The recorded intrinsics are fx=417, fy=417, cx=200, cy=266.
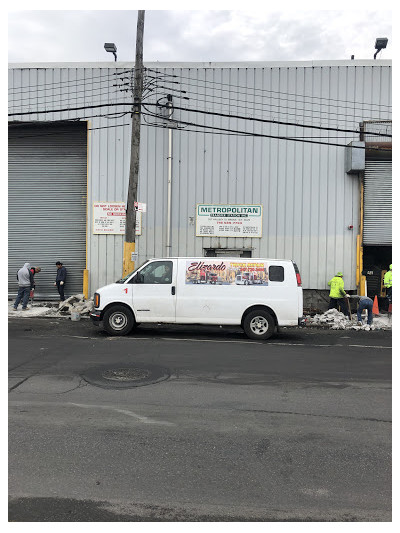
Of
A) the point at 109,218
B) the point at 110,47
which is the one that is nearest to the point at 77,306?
the point at 109,218

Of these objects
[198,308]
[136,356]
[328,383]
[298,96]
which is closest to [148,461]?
[328,383]

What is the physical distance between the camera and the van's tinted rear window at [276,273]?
1033 cm

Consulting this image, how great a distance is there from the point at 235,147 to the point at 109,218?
18.0 ft

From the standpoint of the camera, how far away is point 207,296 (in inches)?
406

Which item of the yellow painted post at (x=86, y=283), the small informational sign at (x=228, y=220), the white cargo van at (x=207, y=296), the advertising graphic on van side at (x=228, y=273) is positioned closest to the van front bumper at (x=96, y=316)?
the white cargo van at (x=207, y=296)

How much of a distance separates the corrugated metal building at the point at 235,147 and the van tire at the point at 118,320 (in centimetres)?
563

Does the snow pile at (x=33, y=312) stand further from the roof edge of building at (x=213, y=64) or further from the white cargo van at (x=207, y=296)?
the roof edge of building at (x=213, y=64)

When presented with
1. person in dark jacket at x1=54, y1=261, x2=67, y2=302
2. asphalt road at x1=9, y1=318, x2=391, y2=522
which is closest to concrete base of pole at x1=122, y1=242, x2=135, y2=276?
person in dark jacket at x1=54, y1=261, x2=67, y2=302

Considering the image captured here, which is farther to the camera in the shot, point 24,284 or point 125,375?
point 24,284

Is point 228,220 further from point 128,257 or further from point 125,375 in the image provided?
point 125,375

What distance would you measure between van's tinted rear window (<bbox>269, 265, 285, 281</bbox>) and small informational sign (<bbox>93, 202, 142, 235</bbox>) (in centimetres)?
724

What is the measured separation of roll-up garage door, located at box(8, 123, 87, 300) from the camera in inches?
661

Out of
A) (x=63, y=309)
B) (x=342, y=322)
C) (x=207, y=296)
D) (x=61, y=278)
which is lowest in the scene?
(x=342, y=322)

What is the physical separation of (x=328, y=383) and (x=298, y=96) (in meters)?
12.2
